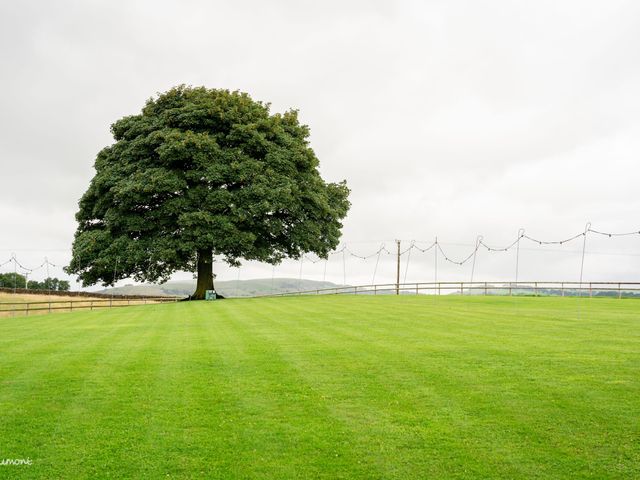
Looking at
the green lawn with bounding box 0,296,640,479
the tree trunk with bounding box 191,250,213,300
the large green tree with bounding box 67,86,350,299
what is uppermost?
the large green tree with bounding box 67,86,350,299

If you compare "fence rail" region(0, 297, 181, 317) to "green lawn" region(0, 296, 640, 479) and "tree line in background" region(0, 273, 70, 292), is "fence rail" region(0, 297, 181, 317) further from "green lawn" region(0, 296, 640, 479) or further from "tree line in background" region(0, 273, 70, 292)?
"green lawn" region(0, 296, 640, 479)

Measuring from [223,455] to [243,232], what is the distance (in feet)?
98.4

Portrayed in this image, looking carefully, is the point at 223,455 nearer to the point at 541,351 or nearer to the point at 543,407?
the point at 543,407

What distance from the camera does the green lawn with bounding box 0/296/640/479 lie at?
256 inches

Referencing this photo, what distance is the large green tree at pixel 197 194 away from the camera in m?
36.0

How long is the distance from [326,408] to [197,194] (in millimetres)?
30066

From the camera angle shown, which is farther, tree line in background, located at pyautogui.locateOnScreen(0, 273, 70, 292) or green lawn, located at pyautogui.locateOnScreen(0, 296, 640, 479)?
tree line in background, located at pyautogui.locateOnScreen(0, 273, 70, 292)

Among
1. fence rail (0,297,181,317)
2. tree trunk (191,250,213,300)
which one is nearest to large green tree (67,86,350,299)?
tree trunk (191,250,213,300)

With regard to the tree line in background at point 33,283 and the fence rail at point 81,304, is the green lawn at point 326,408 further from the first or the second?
the tree line in background at point 33,283

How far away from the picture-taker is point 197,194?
3672cm

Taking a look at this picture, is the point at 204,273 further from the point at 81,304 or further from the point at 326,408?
the point at 326,408


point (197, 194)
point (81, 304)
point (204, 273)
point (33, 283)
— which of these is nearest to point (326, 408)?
point (197, 194)

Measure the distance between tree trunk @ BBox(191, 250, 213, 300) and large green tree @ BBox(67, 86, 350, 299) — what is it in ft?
0.24

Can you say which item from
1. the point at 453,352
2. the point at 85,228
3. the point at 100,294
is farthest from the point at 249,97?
the point at 453,352
